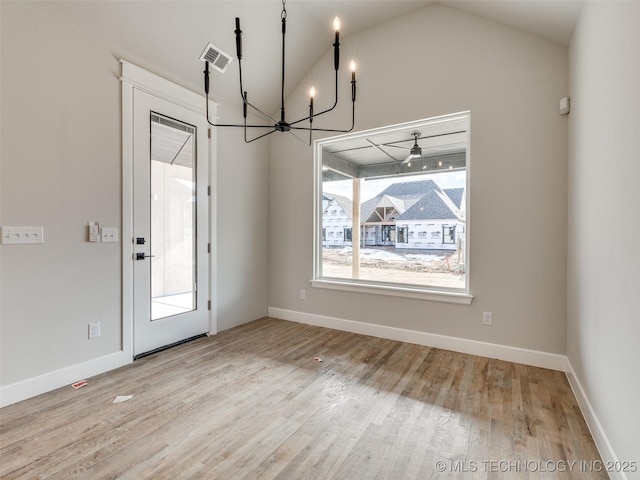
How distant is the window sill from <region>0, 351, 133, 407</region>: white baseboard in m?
2.27

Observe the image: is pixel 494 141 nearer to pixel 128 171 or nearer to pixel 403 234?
pixel 403 234

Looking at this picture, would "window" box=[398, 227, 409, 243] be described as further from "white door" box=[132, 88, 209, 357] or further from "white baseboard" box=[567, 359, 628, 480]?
"white door" box=[132, 88, 209, 357]

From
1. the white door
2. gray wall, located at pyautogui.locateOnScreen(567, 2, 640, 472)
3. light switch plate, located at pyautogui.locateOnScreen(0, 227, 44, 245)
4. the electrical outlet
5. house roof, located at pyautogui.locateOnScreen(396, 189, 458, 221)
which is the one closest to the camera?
gray wall, located at pyautogui.locateOnScreen(567, 2, 640, 472)

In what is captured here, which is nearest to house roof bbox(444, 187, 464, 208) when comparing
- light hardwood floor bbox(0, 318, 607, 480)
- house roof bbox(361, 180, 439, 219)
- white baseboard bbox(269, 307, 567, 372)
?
house roof bbox(361, 180, 439, 219)

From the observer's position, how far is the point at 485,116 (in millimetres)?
2957

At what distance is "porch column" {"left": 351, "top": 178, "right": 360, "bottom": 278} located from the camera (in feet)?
13.0

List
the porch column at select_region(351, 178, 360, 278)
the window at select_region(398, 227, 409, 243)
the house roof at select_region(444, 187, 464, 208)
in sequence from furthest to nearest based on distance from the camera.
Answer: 1. the porch column at select_region(351, 178, 360, 278)
2. the window at select_region(398, 227, 409, 243)
3. the house roof at select_region(444, 187, 464, 208)

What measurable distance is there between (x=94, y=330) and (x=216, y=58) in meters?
2.85

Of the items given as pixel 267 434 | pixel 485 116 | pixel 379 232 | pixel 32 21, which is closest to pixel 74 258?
pixel 32 21

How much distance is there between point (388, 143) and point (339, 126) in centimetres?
64

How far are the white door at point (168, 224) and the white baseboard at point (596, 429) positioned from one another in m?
3.47

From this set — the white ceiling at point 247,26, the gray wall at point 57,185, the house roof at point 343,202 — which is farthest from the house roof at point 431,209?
the gray wall at point 57,185

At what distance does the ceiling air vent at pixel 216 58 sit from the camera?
3033mm

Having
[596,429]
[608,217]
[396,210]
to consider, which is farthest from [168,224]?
[596,429]
